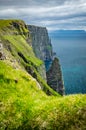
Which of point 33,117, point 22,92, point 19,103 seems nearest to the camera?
point 33,117

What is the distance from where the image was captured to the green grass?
15.4 meters

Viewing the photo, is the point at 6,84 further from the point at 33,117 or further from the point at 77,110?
the point at 77,110

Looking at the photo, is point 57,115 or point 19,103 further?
point 19,103

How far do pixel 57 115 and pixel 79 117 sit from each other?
3.80ft

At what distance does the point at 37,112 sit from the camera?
16.6 metres

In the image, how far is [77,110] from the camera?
15.8 metres

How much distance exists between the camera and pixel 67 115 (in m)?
15.8

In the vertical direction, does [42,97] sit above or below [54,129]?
above

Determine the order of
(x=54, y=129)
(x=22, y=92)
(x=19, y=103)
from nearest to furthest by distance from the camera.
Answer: (x=54, y=129) → (x=19, y=103) → (x=22, y=92)

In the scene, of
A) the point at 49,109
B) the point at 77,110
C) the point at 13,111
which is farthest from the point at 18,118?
the point at 77,110

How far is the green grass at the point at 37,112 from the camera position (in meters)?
15.4

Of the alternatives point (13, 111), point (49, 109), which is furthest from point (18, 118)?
point (49, 109)

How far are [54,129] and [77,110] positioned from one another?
152cm

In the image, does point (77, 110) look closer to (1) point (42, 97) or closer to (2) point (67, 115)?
(2) point (67, 115)
